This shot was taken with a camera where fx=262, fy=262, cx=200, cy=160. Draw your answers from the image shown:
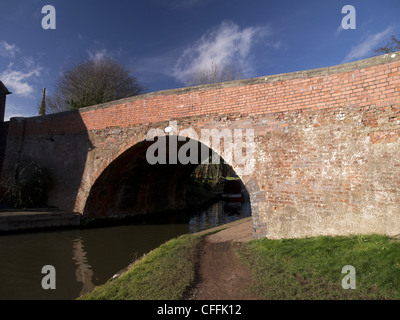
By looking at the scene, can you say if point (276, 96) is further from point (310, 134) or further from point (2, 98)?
point (2, 98)

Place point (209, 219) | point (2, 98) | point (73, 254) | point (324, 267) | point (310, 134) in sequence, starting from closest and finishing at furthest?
point (324, 267)
point (310, 134)
point (73, 254)
point (209, 219)
point (2, 98)

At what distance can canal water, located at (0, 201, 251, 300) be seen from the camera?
5426 millimetres

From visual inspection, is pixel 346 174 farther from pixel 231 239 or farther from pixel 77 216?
pixel 77 216

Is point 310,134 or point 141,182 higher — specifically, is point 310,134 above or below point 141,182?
above

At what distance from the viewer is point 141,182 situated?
13422 millimetres

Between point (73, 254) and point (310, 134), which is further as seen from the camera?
point (73, 254)

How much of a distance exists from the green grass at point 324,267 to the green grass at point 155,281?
1.11 meters

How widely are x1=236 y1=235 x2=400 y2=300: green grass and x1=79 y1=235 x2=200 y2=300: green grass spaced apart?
1.11m

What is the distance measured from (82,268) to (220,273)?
155 inches

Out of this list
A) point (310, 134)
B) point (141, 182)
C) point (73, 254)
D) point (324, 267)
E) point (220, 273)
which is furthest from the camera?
point (141, 182)

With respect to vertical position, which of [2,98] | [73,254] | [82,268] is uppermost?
[2,98]

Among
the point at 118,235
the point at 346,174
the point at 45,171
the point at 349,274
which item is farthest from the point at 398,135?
the point at 45,171

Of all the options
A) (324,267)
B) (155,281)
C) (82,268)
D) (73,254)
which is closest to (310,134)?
(324,267)
